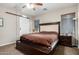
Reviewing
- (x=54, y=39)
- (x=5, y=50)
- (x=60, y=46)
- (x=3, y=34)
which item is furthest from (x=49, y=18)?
(x=5, y=50)

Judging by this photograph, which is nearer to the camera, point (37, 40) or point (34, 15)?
point (37, 40)

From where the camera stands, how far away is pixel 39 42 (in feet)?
5.10

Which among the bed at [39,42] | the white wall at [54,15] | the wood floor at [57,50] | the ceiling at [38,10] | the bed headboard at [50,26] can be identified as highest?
the ceiling at [38,10]

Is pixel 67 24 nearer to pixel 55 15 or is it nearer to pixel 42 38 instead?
pixel 55 15

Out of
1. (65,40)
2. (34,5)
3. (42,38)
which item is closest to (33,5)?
(34,5)

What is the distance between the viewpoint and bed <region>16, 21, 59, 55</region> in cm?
153

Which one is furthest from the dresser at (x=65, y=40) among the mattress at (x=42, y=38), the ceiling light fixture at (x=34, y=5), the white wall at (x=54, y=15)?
the ceiling light fixture at (x=34, y=5)

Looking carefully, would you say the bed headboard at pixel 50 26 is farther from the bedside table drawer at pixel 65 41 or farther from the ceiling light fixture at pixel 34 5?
the ceiling light fixture at pixel 34 5

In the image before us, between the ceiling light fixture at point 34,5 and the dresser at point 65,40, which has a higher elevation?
the ceiling light fixture at point 34,5

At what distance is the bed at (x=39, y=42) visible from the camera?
1525 mm

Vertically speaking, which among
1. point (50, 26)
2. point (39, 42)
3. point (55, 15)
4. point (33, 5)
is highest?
point (33, 5)

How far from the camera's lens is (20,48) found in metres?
1.61
